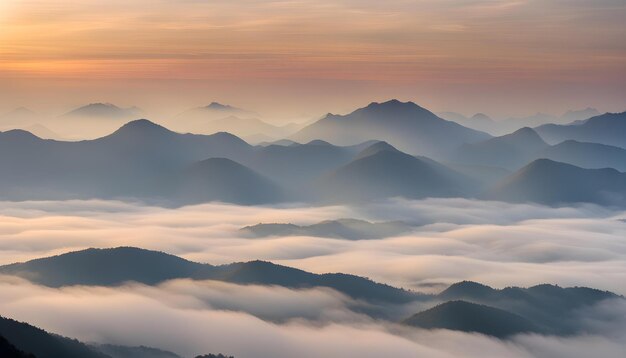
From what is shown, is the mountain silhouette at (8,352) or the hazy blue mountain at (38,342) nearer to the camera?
the mountain silhouette at (8,352)

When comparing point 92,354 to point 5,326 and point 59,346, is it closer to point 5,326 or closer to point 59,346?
point 59,346

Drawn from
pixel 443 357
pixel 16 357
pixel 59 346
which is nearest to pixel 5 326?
pixel 59 346

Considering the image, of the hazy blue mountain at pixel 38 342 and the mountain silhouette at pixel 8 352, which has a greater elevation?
the hazy blue mountain at pixel 38 342

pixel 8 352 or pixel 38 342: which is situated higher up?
pixel 38 342

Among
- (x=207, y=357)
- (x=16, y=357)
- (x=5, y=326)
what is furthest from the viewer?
(x=207, y=357)

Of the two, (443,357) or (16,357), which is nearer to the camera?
(16,357)

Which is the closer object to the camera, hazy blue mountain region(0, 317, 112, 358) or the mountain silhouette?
the mountain silhouette

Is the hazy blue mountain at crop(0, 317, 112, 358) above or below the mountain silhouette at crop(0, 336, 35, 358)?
above

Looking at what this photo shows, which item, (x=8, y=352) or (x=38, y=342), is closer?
(x=8, y=352)
